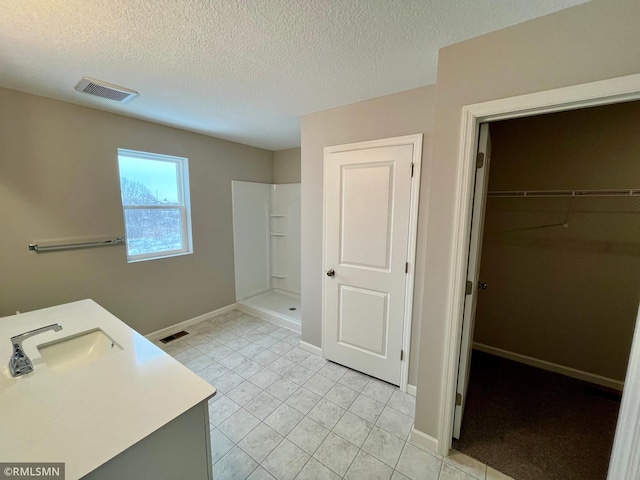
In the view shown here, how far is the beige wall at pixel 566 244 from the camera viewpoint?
1953 millimetres

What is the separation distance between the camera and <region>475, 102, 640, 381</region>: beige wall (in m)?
1.95

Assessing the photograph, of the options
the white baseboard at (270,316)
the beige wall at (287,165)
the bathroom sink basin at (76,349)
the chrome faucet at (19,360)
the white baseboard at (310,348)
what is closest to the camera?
the chrome faucet at (19,360)

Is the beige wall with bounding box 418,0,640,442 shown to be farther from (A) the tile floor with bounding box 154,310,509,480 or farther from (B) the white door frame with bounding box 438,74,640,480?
(A) the tile floor with bounding box 154,310,509,480

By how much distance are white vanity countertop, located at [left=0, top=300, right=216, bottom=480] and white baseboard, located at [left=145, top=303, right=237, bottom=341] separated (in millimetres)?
1613

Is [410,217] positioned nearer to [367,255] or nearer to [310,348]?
[367,255]

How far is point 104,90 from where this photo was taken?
1.84m

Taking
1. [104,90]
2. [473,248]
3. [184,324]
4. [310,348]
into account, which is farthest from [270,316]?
[104,90]

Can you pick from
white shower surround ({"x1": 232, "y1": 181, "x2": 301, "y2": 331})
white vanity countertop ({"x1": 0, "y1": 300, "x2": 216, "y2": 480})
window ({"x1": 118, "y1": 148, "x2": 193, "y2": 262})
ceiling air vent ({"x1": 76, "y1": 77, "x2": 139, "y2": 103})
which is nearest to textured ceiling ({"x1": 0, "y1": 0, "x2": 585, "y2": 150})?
ceiling air vent ({"x1": 76, "y1": 77, "x2": 139, "y2": 103})

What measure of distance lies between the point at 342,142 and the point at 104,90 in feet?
5.92

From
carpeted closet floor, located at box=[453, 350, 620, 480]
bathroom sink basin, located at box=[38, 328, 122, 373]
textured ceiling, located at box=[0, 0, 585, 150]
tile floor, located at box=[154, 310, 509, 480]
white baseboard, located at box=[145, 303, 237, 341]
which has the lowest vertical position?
tile floor, located at box=[154, 310, 509, 480]

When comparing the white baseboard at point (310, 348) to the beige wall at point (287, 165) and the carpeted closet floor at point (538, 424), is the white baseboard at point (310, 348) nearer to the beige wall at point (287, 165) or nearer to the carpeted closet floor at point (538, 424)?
the carpeted closet floor at point (538, 424)

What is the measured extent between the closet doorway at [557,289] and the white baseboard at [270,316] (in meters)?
1.85

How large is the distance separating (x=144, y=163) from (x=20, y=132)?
2.89 feet

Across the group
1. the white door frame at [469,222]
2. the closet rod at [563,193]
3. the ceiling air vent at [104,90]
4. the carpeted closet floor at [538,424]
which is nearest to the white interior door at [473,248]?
the white door frame at [469,222]
